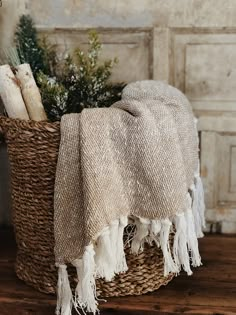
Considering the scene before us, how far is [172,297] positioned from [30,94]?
0.68 meters

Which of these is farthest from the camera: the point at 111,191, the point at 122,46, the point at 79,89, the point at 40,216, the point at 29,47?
the point at 122,46

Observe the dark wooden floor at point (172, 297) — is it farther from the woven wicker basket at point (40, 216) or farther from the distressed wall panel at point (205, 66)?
the distressed wall panel at point (205, 66)

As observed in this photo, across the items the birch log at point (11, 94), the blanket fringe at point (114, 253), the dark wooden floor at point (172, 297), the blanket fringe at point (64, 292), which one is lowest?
the dark wooden floor at point (172, 297)

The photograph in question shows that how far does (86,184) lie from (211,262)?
0.60 metres

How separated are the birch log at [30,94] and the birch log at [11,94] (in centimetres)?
2

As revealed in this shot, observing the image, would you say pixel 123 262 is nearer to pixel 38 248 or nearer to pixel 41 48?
pixel 38 248

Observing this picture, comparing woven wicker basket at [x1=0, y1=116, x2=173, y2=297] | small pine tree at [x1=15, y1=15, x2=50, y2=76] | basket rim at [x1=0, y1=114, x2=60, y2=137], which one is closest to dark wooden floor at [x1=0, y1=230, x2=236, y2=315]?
woven wicker basket at [x1=0, y1=116, x2=173, y2=297]

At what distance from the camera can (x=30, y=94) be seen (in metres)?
1.52

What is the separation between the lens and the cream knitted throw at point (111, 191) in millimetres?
1294

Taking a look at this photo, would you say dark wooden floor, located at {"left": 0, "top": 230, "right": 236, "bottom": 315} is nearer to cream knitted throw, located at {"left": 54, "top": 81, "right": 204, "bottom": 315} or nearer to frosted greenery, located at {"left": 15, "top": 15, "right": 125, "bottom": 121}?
cream knitted throw, located at {"left": 54, "top": 81, "right": 204, "bottom": 315}

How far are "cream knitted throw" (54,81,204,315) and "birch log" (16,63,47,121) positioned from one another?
0.64 ft

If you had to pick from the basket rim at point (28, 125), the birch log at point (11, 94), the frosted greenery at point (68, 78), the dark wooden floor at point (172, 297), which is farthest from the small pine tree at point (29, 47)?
the dark wooden floor at point (172, 297)

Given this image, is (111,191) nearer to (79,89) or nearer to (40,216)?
(40,216)

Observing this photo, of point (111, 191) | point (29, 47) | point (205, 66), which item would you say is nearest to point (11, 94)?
point (29, 47)
